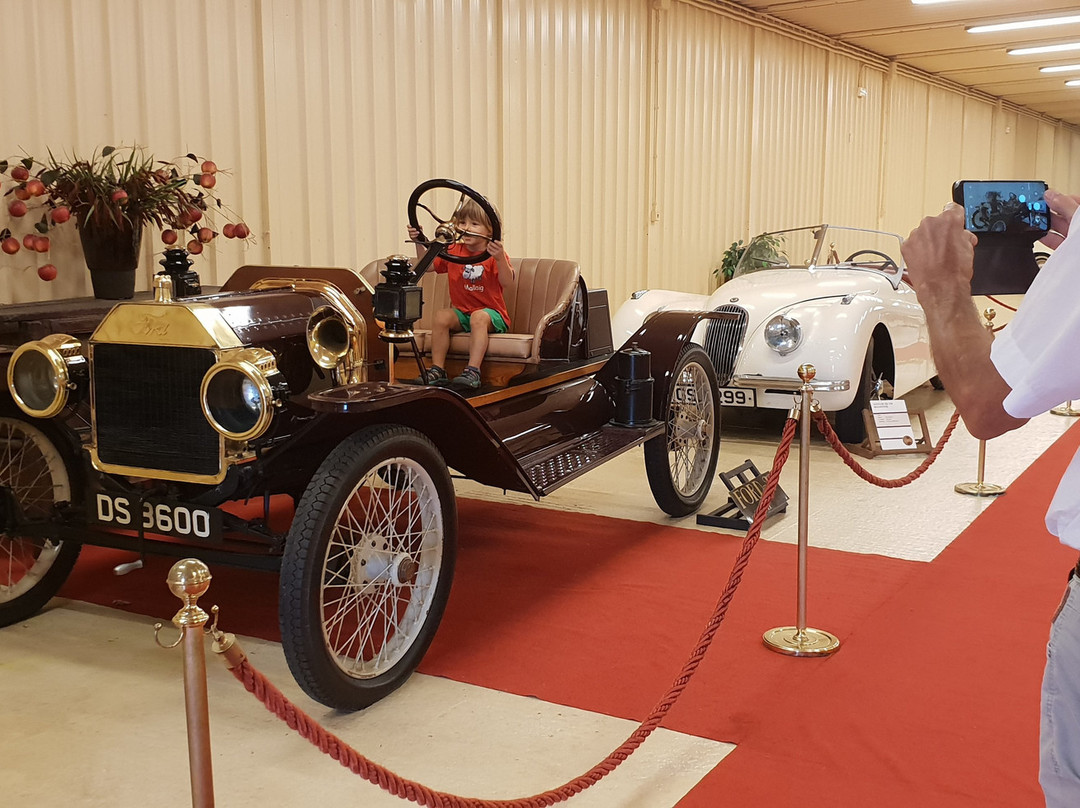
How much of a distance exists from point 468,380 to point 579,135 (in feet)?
16.0

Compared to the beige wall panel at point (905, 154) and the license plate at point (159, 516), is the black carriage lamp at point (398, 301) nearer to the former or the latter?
the license plate at point (159, 516)

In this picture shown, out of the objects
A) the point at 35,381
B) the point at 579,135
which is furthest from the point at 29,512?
the point at 579,135

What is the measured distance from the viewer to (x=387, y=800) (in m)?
2.47

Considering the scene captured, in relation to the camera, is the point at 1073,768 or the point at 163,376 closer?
the point at 1073,768

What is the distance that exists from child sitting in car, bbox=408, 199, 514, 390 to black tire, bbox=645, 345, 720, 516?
0.88 metres

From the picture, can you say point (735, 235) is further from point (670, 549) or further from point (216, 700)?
point (216, 700)

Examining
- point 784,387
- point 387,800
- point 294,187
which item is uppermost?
point 294,187

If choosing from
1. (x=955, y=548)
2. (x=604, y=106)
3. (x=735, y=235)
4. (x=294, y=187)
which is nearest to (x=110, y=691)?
(x=955, y=548)

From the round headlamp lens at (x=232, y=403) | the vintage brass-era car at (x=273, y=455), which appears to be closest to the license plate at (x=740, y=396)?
the vintage brass-era car at (x=273, y=455)

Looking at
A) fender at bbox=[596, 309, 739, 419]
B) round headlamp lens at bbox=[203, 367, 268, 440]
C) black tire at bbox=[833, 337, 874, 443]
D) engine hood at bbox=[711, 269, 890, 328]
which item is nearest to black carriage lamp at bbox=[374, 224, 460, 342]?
round headlamp lens at bbox=[203, 367, 268, 440]

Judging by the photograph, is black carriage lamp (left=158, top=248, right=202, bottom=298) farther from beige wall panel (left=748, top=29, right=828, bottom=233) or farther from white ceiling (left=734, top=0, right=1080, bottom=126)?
beige wall panel (left=748, top=29, right=828, bottom=233)

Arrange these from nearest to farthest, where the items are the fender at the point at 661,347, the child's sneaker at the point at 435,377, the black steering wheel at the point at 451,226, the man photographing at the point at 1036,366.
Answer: the man photographing at the point at 1036,366 < the black steering wheel at the point at 451,226 < the child's sneaker at the point at 435,377 < the fender at the point at 661,347

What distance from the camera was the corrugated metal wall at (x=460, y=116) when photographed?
5.14 meters

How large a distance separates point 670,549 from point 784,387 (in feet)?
6.64
